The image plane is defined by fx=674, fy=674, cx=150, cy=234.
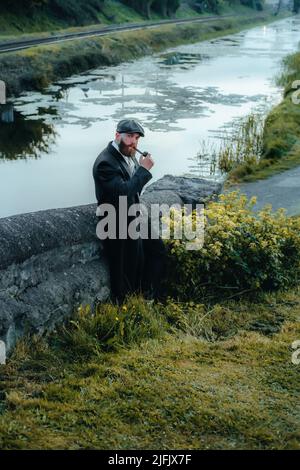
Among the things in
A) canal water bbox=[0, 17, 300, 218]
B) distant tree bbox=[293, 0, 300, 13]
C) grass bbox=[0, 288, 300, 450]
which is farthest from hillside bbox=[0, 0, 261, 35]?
distant tree bbox=[293, 0, 300, 13]

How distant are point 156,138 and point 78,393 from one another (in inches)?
550

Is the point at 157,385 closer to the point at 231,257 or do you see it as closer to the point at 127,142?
the point at 127,142

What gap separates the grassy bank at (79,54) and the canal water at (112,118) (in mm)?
685

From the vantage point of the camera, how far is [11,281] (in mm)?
5094

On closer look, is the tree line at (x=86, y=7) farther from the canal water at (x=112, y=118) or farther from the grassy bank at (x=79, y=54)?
the canal water at (x=112, y=118)

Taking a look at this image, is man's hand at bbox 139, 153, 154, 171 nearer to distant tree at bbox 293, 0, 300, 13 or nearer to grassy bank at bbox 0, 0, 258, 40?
grassy bank at bbox 0, 0, 258, 40

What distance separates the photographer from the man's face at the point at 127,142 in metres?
5.68

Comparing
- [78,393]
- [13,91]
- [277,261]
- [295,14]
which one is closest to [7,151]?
[13,91]

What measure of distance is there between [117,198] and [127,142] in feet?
1.58

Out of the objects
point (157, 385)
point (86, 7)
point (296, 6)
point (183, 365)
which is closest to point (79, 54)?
point (86, 7)

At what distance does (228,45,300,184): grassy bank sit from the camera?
1333 centimetres

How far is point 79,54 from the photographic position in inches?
1218

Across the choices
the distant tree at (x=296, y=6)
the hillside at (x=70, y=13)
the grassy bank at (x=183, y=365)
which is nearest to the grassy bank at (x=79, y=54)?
the hillside at (x=70, y=13)
